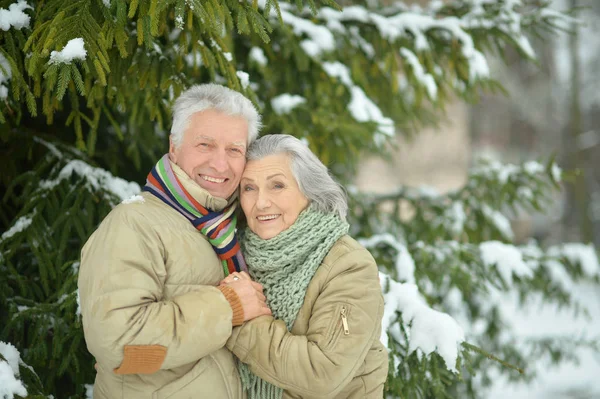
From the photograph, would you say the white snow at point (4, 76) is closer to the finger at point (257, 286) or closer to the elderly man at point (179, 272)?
the elderly man at point (179, 272)

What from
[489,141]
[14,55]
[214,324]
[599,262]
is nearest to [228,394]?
[214,324]

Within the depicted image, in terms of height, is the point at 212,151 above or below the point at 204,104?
below

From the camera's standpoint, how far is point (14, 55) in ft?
7.55

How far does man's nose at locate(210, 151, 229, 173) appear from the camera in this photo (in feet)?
7.38

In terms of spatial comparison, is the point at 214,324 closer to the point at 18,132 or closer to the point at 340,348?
the point at 340,348

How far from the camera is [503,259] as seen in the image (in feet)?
12.1

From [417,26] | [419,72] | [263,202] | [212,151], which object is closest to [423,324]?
[263,202]

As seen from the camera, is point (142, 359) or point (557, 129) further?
point (557, 129)

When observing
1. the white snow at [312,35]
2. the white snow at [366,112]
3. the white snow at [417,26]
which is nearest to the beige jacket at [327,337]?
the white snow at [366,112]

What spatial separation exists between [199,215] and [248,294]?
369 mm

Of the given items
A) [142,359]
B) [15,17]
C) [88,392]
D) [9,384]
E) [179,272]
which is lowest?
[88,392]

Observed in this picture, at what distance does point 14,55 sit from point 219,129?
88 centimetres

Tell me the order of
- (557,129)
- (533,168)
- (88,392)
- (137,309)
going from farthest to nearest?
1. (557,129)
2. (533,168)
3. (88,392)
4. (137,309)

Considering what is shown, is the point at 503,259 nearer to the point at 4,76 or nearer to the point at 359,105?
the point at 359,105
